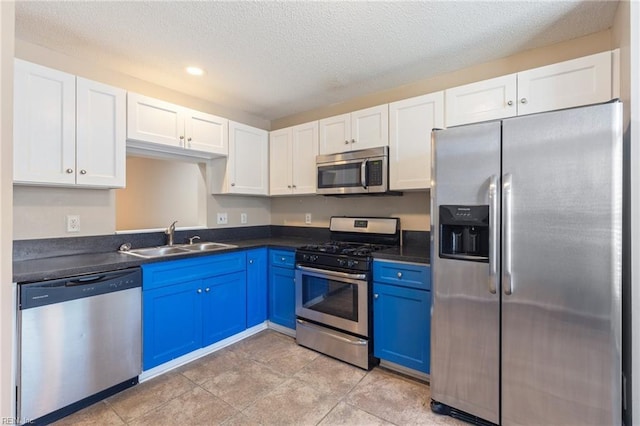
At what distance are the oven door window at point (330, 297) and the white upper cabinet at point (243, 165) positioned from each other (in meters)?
1.21

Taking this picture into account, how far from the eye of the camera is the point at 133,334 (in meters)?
2.06

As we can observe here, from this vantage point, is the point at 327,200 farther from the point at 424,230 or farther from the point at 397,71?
the point at 397,71

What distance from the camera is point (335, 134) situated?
2.90 m

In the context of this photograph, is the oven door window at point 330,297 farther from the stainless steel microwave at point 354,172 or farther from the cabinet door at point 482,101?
the cabinet door at point 482,101

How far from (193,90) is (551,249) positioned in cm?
306

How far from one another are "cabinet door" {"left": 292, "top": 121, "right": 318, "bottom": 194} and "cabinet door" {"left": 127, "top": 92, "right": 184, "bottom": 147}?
3.65 ft

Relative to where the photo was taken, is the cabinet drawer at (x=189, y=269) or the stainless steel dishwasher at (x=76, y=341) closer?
the stainless steel dishwasher at (x=76, y=341)

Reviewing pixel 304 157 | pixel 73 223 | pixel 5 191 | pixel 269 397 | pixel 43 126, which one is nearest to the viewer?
pixel 5 191

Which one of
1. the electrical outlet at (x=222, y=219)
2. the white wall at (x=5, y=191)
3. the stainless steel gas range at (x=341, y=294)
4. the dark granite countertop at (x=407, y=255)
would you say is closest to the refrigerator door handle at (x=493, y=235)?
the dark granite countertop at (x=407, y=255)

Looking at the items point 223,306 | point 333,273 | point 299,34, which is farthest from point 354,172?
point 223,306

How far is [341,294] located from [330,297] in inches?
4.7

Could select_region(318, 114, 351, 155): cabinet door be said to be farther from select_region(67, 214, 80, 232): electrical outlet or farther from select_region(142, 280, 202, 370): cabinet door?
select_region(67, 214, 80, 232): electrical outlet

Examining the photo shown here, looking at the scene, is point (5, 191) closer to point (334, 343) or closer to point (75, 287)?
point (75, 287)

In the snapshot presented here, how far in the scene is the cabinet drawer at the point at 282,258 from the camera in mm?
2877
